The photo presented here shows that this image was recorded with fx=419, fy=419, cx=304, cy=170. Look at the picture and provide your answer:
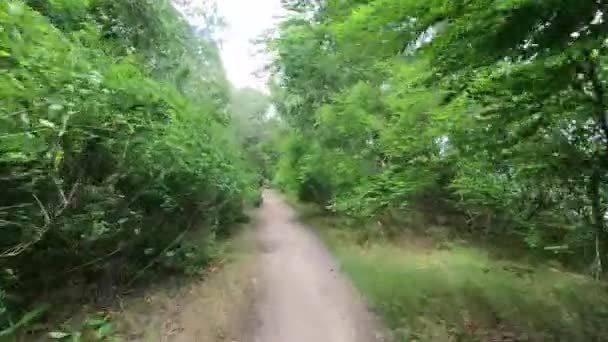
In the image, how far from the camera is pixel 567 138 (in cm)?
556

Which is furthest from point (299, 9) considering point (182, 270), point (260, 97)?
point (260, 97)

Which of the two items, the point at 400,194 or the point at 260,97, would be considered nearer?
the point at 400,194

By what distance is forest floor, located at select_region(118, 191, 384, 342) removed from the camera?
6664mm

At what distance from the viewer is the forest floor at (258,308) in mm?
6664

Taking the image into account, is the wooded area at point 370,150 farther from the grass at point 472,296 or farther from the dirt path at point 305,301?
the dirt path at point 305,301

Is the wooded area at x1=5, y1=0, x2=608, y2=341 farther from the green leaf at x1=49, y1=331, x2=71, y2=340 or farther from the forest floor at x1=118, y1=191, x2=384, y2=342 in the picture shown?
the forest floor at x1=118, y1=191, x2=384, y2=342

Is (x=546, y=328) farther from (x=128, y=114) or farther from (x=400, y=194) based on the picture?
(x=128, y=114)

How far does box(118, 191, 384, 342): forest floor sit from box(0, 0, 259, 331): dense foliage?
2.71 feet

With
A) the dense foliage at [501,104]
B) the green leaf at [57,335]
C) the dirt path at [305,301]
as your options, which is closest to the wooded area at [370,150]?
the dense foliage at [501,104]

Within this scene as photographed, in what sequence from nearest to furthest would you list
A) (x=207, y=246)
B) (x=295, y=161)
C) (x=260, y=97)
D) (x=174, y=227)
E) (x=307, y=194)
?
(x=174, y=227) → (x=207, y=246) → (x=295, y=161) → (x=307, y=194) → (x=260, y=97)

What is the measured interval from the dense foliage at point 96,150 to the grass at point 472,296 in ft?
14.7

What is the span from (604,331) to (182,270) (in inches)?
319

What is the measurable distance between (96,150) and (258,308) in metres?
4.06

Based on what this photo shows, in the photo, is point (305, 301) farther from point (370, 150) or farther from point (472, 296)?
point (370, 150)
